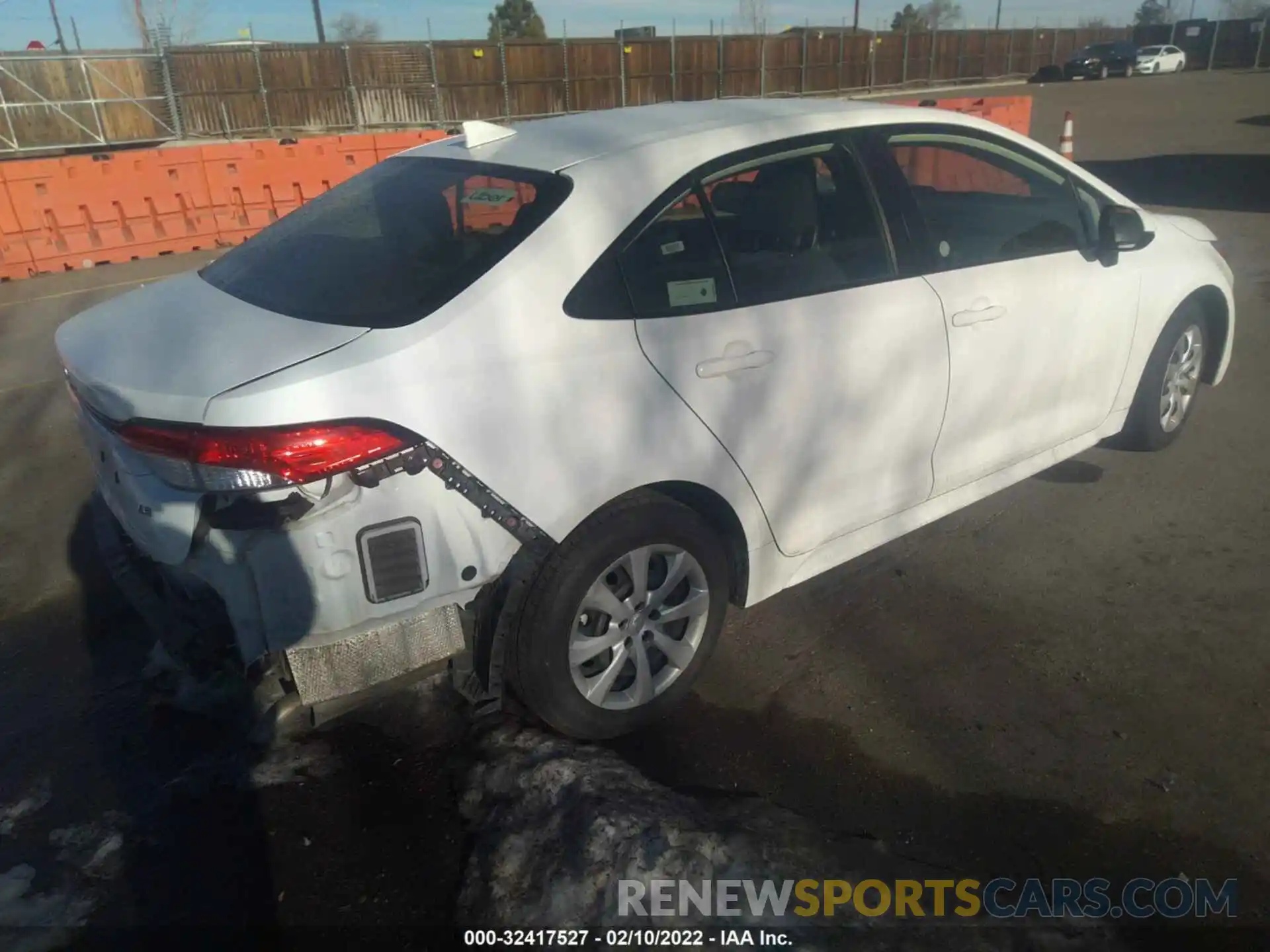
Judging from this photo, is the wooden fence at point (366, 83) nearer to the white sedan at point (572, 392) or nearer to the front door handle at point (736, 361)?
the white sedan at point (572, 392)

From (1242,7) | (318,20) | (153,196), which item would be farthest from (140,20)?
(1242,7)

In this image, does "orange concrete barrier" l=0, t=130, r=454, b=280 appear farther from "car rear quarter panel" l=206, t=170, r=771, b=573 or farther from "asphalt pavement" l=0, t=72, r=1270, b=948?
"car rear quarter panel" l=206, t=170, r=771, b=573

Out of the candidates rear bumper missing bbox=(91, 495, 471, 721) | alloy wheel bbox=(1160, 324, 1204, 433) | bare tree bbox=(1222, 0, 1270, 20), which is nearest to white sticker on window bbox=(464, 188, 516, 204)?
rear bumper missing bbox=(91, 495, 471, 721)

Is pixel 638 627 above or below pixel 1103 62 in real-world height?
above

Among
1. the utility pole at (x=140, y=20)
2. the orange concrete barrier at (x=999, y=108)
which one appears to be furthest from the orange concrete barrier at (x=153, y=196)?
the utility pole at (x=140, y=20)

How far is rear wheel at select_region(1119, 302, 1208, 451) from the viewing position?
448 centimetres

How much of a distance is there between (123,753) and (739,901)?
1.98 metres

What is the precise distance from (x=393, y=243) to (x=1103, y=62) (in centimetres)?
5123

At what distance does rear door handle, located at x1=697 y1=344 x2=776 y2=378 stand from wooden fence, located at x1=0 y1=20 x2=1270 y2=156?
16063 millimetres

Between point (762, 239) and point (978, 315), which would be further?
point (978, 315)

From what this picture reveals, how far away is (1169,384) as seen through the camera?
469 cm

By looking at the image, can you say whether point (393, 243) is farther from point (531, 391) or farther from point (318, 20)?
point (318, 20)

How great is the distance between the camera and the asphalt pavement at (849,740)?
2510 millimetres

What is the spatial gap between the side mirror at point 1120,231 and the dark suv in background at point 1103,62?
4787 centimetres
